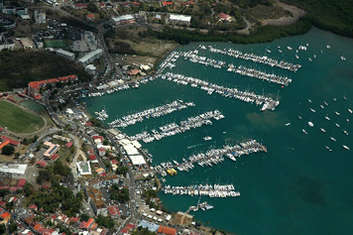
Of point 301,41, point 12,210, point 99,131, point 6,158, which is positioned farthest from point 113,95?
point 301,41

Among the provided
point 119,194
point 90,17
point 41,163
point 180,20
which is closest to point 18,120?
point 41,163

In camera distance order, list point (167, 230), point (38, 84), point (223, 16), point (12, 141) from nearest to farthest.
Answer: point (167, 230), point (12, 141), point (38, 84), point (223, 16)

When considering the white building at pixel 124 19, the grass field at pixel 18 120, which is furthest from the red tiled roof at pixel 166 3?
the grass field at pixel 18 120

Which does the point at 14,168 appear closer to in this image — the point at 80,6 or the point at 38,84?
the point at 38,84

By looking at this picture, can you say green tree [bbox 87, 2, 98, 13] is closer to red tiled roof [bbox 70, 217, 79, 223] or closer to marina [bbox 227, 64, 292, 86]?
marina [bbox 227, 64, 292, 86]

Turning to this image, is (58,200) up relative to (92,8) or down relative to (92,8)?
down

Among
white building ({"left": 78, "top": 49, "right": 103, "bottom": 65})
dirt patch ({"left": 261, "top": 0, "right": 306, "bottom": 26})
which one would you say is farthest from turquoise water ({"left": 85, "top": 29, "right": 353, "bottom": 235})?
dirt patch ({"left": 261, "top": 0, "right": 306, "bottom": 26})

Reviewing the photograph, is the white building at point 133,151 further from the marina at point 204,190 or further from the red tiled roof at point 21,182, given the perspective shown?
the red tiled roof at point 21,182
